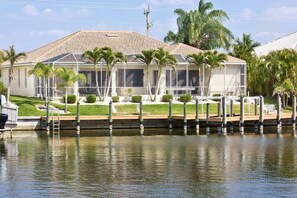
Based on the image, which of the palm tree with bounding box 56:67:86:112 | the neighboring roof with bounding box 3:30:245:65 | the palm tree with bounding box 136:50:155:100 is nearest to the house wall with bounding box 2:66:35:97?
the neighboring roof with bounding box 3:30:245:65

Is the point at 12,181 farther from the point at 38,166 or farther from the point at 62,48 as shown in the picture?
the point at 62,48

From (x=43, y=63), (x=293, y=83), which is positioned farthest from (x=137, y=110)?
(x=293, y=83)

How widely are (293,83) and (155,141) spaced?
84.8 feet

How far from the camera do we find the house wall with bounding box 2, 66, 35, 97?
2744 inches

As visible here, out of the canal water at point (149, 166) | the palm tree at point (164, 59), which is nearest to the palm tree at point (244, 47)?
the palm tree at point (164, 59)

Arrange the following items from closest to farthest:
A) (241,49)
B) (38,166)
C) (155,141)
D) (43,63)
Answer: (38,166) < (155,141) < (43,63) < (241,49)

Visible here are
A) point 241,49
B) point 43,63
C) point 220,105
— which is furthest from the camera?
point 241,49

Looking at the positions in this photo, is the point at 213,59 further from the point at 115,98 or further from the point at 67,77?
the point at 67,77

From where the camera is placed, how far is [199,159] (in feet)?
124

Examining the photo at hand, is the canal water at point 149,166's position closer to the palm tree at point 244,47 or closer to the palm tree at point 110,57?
the palm tree at point 110,57

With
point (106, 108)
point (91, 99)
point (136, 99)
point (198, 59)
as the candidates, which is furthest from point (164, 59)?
point (106, 108)

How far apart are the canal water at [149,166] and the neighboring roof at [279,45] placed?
3806 centimetres

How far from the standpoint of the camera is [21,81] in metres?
72.8

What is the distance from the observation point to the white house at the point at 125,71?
66.8m
